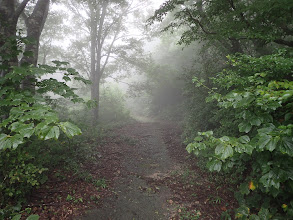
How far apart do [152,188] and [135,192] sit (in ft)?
1.71

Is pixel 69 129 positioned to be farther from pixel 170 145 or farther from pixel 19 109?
pixel 170 145

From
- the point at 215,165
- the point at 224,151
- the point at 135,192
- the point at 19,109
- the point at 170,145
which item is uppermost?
the point at 19,109

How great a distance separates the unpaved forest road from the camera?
3.78m

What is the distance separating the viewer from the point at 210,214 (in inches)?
147

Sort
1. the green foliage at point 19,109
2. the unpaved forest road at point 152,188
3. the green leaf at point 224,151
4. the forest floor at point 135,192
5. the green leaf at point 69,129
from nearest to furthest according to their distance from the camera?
the green leaf at point 69,129 < the green leaf at point 224,151 < the green foliage at point 19,109 < the forest floor at point 135,192 < the unpaved forest road at point 152,188

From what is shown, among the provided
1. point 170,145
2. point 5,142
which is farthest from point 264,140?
point 170,145

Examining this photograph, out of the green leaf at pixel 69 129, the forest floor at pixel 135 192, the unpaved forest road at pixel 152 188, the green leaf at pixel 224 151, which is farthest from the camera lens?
the unpaved forest road at pixel 152 188

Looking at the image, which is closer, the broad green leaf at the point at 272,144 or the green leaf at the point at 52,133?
the green leaf at the point at 52,133

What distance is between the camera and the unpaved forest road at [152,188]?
3779 millimetres

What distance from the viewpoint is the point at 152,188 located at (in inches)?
188

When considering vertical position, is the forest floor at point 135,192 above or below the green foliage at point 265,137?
below

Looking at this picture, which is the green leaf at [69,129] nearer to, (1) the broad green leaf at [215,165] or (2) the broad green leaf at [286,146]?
(1) the broad green leaf at [215,165]

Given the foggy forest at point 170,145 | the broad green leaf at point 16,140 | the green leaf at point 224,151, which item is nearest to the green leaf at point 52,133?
the foggy forest at point 170,145

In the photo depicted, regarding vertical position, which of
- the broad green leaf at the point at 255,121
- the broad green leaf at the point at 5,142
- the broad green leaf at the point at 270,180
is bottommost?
the broad green leaf at the point at 270,180
